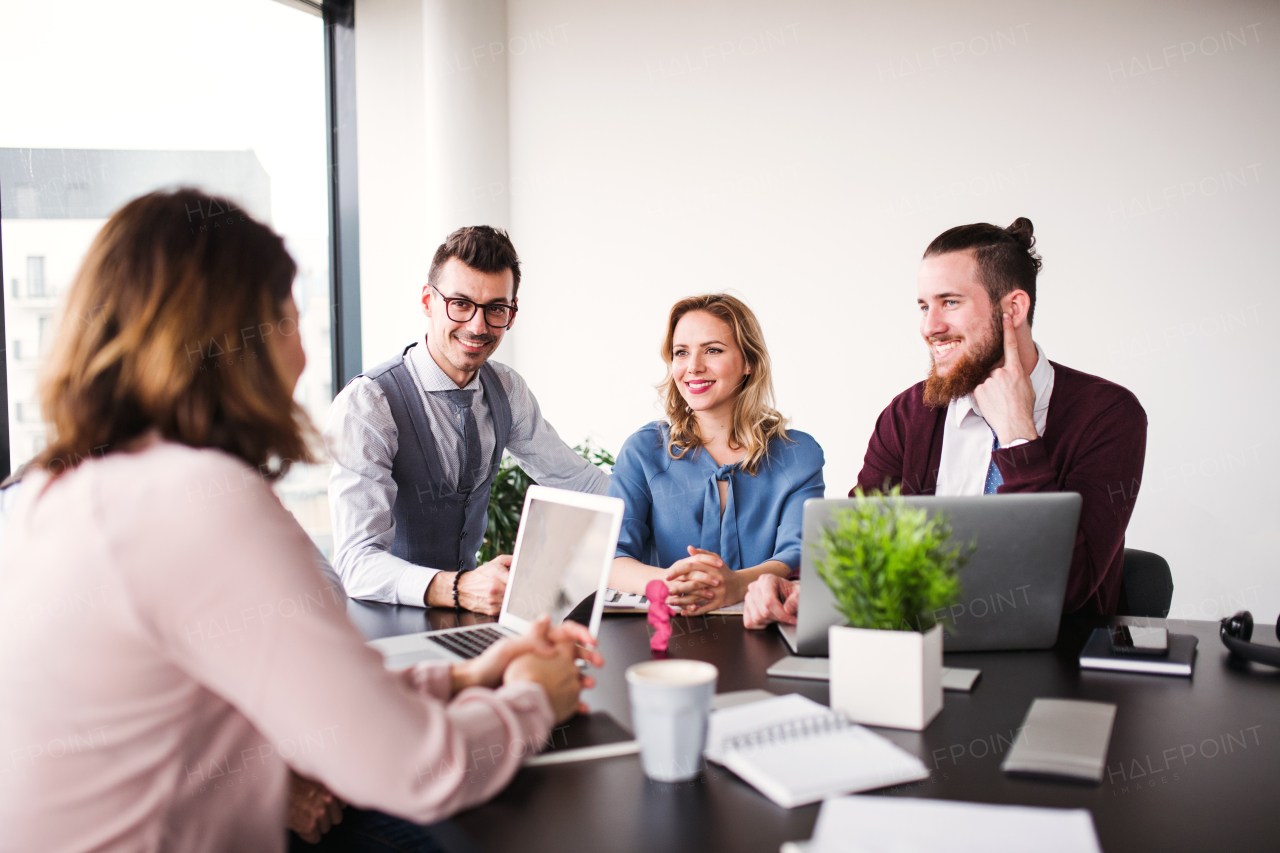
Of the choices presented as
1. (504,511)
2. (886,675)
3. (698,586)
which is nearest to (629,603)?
(698,586)

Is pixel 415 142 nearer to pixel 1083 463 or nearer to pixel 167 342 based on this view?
pixel 1083 463

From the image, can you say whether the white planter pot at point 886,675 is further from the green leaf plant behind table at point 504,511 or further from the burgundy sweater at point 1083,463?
the green leaf plant behind table at point 504,511

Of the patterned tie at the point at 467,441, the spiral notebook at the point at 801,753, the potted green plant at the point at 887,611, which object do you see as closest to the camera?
the spiral notebook at the point at 801,753

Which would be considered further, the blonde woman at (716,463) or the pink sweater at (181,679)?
the blonde woman at (716,463)

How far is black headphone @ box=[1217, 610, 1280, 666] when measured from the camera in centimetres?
125

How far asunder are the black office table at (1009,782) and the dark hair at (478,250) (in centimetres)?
136

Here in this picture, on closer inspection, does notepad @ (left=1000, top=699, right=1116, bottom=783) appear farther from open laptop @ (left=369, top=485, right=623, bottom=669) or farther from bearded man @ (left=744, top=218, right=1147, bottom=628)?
bearded man @ (left=744, top=218, right=1147, bottom=628)

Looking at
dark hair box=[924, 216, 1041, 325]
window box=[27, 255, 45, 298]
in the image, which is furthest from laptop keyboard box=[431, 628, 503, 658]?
window box=[27, 255, 45, 298]

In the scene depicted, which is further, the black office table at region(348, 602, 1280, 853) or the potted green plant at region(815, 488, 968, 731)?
the potted green plant at region(815, 488, 968, 731)

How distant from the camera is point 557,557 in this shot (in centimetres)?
153

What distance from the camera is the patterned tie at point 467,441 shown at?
7.77 feet

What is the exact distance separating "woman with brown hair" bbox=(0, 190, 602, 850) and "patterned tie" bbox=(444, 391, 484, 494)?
4.56ft

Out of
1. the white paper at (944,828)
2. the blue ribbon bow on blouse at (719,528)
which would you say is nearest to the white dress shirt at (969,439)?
the blue ribbon bow on blouse at (719,528)

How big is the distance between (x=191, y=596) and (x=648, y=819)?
467 mm
